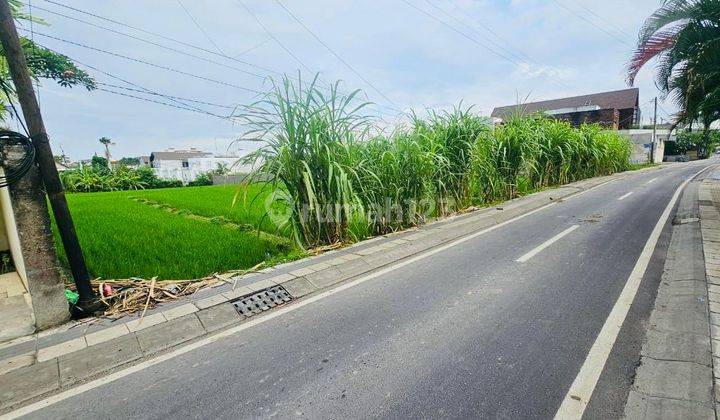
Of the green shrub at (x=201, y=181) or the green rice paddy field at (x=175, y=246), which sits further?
the green shrub at (x=201, y=181)

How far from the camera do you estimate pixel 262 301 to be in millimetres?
3662

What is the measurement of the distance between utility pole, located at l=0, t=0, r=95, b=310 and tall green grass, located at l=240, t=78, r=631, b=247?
7.66ft

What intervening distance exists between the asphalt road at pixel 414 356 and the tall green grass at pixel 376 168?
170 centimetres

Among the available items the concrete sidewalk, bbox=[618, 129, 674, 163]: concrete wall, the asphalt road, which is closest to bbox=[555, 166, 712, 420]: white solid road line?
the asphalt road

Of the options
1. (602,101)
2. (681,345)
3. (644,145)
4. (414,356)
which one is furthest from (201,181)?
(644,145)

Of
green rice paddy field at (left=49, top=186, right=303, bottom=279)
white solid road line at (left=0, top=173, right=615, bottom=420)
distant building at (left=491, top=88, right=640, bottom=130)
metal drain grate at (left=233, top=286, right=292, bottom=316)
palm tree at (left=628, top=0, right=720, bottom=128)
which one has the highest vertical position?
distant building at (left=491, top=88, right=640, bottom=130)

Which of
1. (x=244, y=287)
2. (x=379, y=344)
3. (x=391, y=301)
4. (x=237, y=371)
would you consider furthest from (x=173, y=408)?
(x=391, y=301)

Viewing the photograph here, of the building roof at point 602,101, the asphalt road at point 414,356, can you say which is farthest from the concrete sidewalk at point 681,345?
the building roof at point 602,101

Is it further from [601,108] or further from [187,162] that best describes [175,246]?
[187,162]

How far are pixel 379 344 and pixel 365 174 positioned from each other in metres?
3.61

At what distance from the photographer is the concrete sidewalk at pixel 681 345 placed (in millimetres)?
2031

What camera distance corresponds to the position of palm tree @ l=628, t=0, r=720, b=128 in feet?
20.6

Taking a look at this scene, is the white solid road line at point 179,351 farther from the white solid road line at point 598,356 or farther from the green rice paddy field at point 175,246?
the white solid road line at point 598,356

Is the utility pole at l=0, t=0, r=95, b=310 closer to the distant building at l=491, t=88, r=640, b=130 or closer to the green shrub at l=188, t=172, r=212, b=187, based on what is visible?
the distant building at l=491, t=88, r=640, b=130
